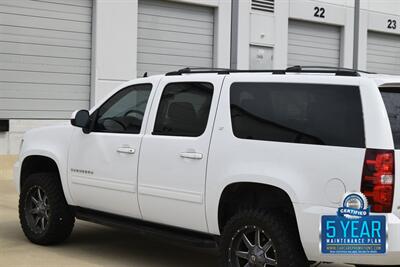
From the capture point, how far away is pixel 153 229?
6.02 metres

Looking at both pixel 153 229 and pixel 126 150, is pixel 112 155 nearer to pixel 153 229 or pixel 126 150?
pixel 126 150

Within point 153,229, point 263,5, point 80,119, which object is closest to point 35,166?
point 80,119

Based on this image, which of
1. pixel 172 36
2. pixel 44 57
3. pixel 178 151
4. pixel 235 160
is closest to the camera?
pixel 235 160

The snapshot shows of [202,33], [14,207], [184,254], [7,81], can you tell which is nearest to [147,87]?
[184,254]

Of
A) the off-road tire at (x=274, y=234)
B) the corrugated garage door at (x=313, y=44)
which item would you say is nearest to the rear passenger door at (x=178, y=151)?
the off-road tire at (x=274, y=234)

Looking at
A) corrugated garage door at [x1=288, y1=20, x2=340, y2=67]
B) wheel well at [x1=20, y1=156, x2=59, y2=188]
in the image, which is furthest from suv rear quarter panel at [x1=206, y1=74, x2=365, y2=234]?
corrugated garage door at [x1=288, y1=20, x2=340, y2=67]

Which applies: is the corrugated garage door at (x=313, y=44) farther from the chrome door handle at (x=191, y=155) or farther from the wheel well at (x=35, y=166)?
the chrome door handle at (x=191, y=155)

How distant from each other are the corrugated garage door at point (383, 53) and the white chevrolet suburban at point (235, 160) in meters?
18.3

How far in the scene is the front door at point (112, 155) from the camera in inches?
243

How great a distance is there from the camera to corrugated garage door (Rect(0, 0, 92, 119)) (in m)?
14.9

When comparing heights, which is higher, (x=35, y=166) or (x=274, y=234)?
(x=35, y=166)

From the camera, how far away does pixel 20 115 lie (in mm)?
15094

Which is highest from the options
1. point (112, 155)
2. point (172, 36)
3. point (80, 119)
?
point (172, 36)

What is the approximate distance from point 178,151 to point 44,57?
10529mm
